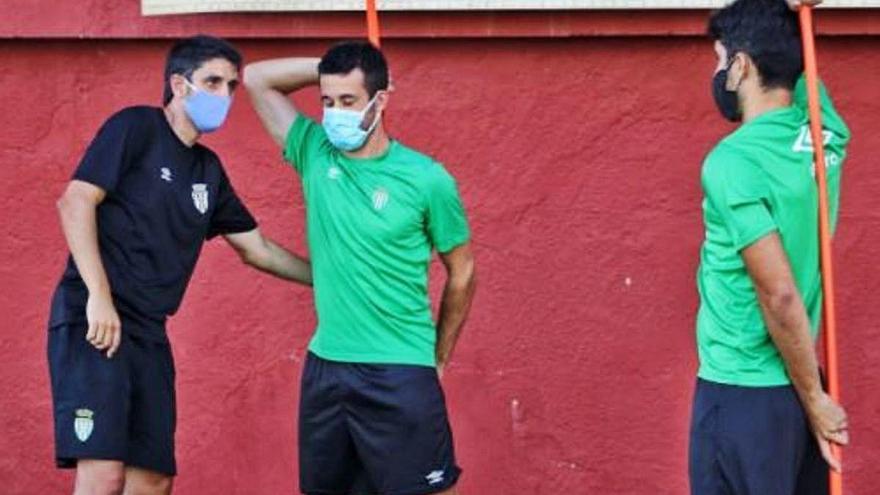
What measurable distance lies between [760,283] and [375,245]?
126 cm

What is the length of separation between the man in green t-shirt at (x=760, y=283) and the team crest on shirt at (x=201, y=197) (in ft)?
5.34

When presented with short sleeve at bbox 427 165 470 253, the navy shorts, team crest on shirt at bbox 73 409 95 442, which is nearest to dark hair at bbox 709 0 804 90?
the navy shorts

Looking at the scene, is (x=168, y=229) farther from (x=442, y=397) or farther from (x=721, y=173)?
(x=721, y=173)

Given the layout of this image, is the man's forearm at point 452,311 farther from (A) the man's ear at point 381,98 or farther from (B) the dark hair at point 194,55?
→ (B) the dark hair at point 194,55

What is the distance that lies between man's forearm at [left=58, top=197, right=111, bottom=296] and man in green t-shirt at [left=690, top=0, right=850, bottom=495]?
1.71 m

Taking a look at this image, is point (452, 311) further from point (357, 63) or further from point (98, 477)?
point (98, 477)

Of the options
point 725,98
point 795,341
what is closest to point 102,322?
point 725,98

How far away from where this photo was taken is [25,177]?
7156 mm

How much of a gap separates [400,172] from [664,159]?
133 cm

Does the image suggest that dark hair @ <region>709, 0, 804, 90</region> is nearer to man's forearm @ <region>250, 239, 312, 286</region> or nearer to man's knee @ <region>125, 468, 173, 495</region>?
man's forearm @ <region>250, 239, 312, 286</region>

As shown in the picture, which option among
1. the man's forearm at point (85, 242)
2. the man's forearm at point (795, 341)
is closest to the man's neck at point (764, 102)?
the man's forearm at point (795, 341)

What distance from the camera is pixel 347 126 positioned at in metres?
5.86

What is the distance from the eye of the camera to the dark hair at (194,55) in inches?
241

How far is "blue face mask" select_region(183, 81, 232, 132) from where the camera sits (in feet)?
20.0
